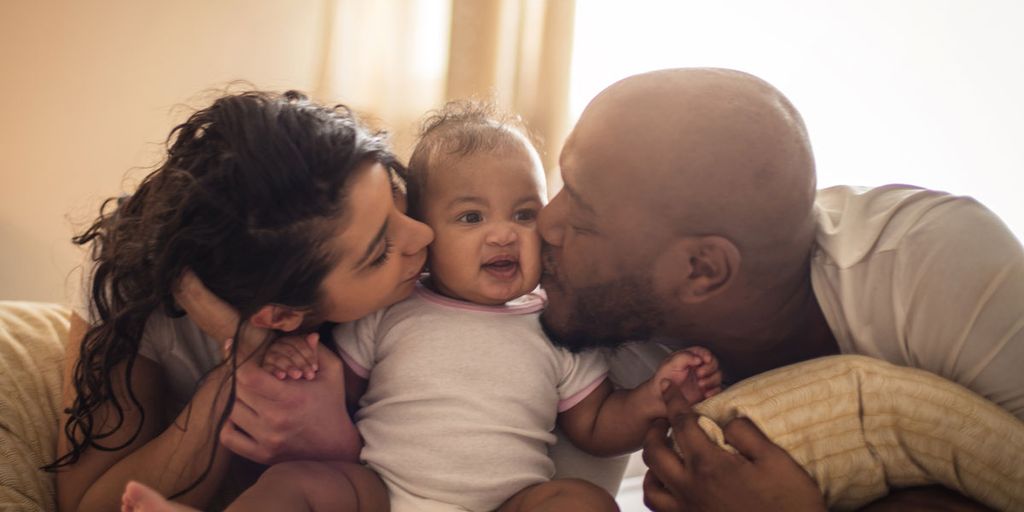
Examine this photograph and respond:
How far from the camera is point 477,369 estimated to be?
1.27 m

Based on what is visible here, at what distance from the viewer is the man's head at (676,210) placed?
121 cm

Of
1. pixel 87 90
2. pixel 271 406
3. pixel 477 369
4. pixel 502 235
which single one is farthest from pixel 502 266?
pixel 87 90

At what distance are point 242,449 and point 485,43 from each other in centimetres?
196

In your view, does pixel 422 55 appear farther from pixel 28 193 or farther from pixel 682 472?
pixel 682 472

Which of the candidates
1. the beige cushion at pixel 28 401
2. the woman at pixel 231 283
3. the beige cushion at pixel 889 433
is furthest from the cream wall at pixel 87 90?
the beige cushion at pixel 889 433

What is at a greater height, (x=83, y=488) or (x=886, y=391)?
(x=886, y=391)

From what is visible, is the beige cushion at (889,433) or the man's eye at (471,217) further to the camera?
the man's eye at (471,217)

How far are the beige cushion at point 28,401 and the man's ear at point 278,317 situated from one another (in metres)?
0.37

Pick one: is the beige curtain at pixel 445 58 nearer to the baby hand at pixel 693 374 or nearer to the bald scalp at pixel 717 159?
the bald scalp at pixel 717 159

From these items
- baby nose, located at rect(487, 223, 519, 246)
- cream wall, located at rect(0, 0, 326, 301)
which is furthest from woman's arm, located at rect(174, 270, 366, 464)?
cream wall, located at rect(0, 0, 326, 301)

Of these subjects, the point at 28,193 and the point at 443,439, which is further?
the point at 28,193

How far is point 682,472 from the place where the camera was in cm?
109

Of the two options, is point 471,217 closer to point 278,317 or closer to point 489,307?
point 489,307

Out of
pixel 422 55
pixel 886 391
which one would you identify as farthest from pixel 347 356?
pixel 422 55
